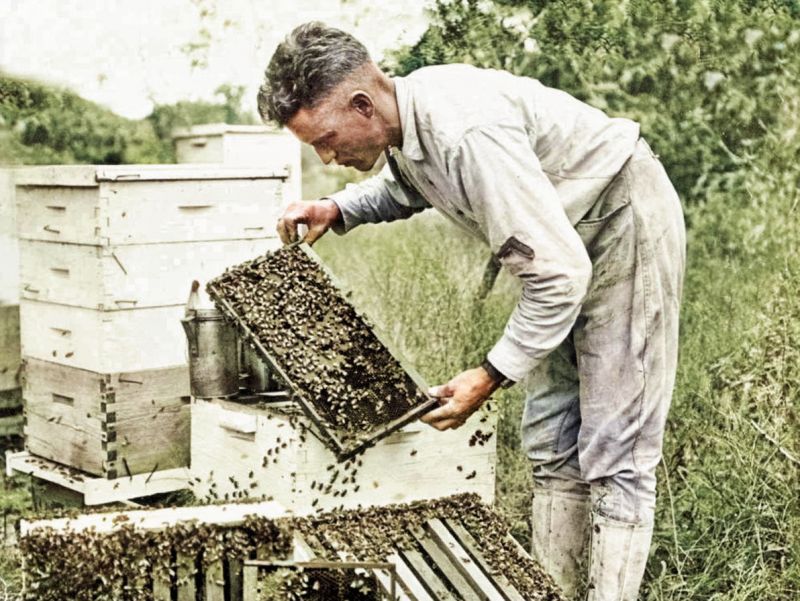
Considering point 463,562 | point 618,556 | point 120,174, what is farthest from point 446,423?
point 120,174

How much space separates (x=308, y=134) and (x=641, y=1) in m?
3.29

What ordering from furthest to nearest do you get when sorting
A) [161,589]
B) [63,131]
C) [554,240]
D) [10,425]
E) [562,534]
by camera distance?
[63,131], [10,425], [562,534], [554,240], [161,589]

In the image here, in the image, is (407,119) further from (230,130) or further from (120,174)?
(230,130)

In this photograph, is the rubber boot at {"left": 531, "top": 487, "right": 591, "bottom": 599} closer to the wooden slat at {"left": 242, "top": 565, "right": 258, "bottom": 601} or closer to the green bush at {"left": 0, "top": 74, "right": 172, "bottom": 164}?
the wooden slat at {"left": 242, "top": 565, "right": 258, "bottom": 601}

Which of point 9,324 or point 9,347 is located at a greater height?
point 9,324

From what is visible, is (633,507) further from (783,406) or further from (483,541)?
(783,406)

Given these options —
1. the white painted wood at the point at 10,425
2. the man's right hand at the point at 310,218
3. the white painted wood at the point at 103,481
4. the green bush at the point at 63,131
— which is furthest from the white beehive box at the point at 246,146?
the white painted wood at the point at 10,425

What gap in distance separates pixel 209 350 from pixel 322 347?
1.99ft

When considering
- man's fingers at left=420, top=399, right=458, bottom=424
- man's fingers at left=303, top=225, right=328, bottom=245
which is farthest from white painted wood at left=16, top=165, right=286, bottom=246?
man's fingers at left=420, top=399, right=458, bottom=424

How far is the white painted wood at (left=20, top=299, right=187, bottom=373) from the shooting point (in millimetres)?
4215

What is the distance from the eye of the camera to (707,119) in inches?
230

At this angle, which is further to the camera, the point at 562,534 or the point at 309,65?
the point at 562,534

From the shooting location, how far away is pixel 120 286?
420 cm

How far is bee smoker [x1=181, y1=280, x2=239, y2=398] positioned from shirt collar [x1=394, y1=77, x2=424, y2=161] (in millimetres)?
1233
